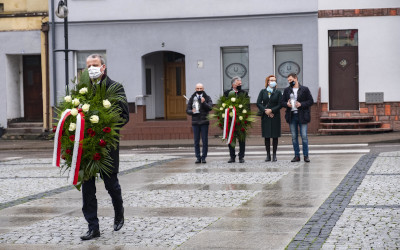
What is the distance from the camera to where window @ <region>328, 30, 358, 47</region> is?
27.4 meters

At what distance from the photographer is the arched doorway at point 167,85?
30.3 m

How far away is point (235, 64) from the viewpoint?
2858cm

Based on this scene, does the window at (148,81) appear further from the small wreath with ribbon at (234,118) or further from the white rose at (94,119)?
the white rose at (94,119)

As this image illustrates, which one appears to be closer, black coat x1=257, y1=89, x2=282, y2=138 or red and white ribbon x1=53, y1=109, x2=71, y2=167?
red and white ribbon x1=53, y1=109, x2=71, y2=167

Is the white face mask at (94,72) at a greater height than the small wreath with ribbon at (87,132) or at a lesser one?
greater

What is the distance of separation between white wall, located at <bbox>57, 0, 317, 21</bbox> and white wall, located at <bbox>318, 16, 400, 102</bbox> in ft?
4.71

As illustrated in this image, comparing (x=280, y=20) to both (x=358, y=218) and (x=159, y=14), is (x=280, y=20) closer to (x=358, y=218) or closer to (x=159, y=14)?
(x=159, y=14)

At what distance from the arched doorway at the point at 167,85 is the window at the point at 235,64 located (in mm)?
2239

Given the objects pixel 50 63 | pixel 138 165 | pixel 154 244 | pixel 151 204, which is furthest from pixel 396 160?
pixel 50 63

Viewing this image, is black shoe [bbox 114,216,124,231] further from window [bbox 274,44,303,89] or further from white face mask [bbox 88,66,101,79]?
window [bbox 274,44,303,89]

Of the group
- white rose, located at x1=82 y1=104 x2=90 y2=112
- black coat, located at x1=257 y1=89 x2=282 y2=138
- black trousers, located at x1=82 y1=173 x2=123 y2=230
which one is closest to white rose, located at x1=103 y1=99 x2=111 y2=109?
white rose, located at x1=82 y1=104 x2=90 y2=112

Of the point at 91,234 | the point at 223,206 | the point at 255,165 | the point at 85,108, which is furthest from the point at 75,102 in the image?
the point at 255,165

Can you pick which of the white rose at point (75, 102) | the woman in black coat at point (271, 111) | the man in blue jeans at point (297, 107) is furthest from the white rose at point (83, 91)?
the woman in black coat at point (271, 111)

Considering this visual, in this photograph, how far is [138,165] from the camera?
56.2 feet
